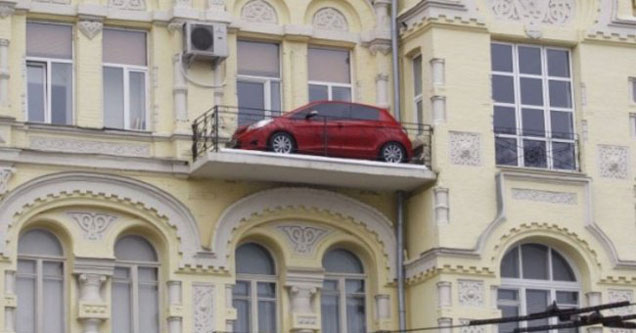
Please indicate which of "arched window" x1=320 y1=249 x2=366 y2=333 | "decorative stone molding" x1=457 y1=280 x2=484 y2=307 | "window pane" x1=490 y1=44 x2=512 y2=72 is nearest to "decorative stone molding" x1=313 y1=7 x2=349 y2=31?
"window pane" x1=490 y1=44 x2=512 y2=72

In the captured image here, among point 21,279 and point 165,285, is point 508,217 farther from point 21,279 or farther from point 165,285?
point 21,279

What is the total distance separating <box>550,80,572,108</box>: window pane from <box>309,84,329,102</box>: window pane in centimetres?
421

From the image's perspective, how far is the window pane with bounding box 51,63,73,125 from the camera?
1148 inches

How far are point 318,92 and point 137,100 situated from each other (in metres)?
3.45

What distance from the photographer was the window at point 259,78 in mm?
30656

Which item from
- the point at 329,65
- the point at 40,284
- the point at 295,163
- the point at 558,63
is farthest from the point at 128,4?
the point at 558,63

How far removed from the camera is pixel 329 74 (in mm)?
31453

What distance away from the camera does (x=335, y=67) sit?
104 feet

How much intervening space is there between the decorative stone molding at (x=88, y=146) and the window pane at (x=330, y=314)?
13.8ft

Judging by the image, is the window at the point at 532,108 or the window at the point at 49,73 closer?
the window at the point at 49,73

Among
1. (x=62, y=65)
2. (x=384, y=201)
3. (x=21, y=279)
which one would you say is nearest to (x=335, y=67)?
(x=384, y=201)

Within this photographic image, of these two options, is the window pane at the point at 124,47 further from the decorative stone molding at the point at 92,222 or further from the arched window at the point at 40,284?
the arched window at the point at 40,284

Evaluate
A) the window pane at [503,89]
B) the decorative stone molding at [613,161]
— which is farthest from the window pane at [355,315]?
the decorative stone molding at [613,161]

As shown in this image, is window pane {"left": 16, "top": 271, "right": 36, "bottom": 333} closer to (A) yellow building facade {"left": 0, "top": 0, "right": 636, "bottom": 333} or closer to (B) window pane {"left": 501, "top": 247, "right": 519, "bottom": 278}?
(A) yellow building facade {"left": 0, "top": 0, "right": 636, "bottom": 333}
